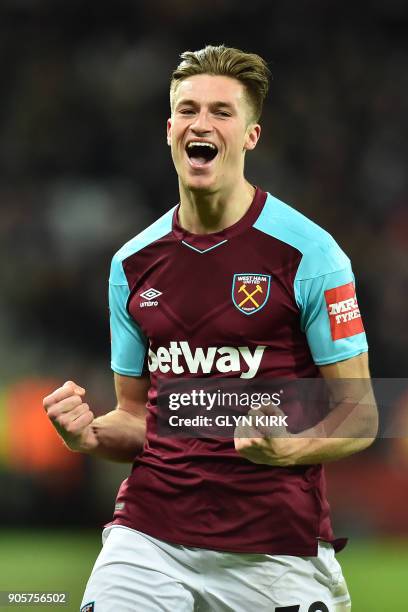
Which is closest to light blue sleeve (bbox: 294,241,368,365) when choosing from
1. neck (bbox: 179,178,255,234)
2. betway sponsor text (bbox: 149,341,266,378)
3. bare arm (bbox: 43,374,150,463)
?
betway sponsor text (bbox: 149,341,266,378)

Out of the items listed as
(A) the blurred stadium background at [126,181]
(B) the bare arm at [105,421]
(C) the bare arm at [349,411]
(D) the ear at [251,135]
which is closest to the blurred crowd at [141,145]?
(A) the blurred stadium background at [126,181]

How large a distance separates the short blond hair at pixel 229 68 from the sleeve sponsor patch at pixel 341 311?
2.21 feet

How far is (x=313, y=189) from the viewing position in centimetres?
950

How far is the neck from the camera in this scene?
331 centimetres

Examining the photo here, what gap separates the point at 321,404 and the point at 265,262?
45cm

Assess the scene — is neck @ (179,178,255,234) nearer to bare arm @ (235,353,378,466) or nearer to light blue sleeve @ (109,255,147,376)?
light blue sleeve @ (109,255,147,376)

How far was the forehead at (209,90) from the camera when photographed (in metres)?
3.30

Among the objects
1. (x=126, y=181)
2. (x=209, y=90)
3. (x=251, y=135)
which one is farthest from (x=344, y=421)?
(x=126, y=181)

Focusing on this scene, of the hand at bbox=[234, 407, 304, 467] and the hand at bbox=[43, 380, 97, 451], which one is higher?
the hand at bbox=[43, 380, 97, 451]

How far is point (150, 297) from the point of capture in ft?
10.9

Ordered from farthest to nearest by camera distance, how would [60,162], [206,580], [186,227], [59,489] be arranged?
[60,162] → [59,489] → [186,227] → [206,580]

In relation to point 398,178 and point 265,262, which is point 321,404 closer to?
point 265,262

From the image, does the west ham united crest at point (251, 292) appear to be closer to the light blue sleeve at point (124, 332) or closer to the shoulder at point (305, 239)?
the shoulder at point (305, 239)

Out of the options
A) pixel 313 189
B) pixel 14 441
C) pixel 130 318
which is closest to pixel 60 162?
pixel 313 189
